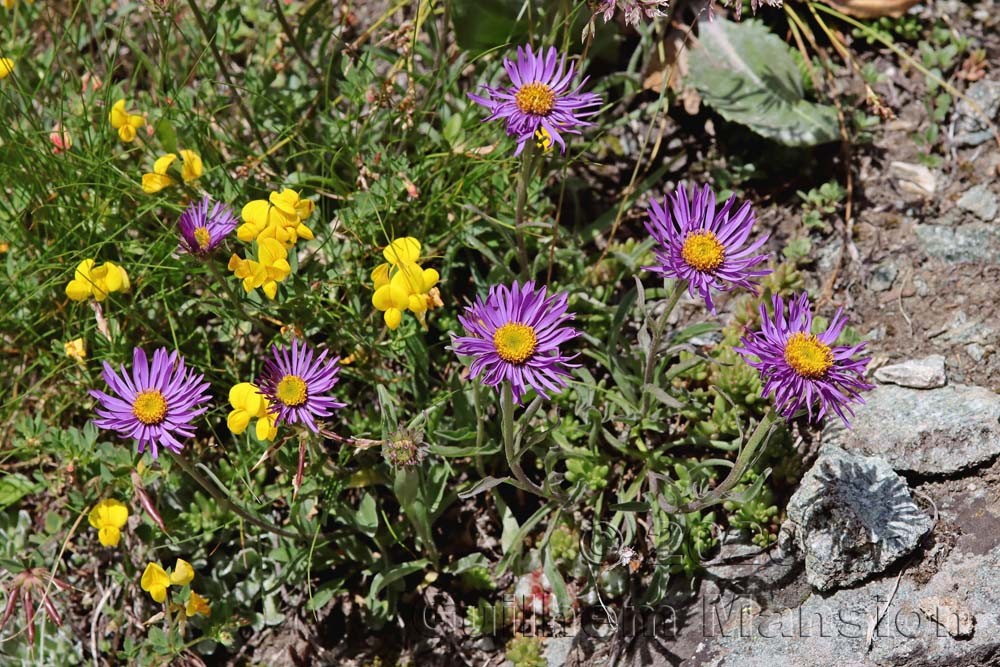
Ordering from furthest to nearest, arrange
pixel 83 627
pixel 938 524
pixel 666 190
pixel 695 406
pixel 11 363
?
pixel 666 190
pixel 11 363
pixel 83 627
pixel 695 406
pixel 938 524

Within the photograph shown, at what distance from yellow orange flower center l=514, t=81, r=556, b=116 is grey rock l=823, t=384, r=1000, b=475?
1.41m

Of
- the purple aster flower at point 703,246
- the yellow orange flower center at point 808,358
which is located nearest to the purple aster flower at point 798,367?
the yellow orange flower center at point 808,358

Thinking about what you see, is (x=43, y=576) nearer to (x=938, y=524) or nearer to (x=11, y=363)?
(x=11, y=363)

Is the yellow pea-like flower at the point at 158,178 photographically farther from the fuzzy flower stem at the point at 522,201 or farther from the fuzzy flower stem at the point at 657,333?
the fuzzy flower stem at the point at 657,333

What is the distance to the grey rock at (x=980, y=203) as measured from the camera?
342 cm

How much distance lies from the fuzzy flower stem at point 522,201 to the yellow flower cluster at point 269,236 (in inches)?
26.0

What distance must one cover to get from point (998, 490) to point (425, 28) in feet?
9.06

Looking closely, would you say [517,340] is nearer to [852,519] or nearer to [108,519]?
[852,519]

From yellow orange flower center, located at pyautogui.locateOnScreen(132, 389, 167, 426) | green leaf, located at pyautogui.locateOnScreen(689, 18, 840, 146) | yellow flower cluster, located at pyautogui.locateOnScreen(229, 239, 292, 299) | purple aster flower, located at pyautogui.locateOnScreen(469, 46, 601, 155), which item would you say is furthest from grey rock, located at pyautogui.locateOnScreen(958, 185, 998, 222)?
yellow orange flower center, located at pyautogui.locateOnScreen(132, 389, 167, 426)

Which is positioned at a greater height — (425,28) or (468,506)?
(425,28)

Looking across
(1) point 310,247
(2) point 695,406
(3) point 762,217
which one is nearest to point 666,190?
(3) point 762,217

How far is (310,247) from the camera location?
3420 mm

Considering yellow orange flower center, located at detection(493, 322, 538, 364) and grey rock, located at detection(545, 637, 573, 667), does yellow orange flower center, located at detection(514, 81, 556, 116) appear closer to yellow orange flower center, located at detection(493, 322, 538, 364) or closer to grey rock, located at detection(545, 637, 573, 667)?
yellow orange flower center, located at detection(493, 322, 538, 364)

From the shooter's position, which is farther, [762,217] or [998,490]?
[762,217]
